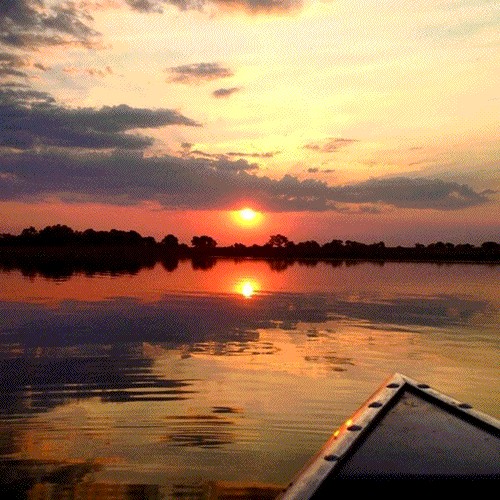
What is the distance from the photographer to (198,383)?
32.3 ft

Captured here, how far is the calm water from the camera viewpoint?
19.9 ft

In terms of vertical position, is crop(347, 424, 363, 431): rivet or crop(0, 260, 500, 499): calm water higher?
crop(347, 424, 363, 431): rivet

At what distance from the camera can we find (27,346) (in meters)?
13.0

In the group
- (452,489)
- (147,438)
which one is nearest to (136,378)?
(147,438)

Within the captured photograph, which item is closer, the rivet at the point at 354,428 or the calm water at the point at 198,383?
the rivet at the point at 354,428

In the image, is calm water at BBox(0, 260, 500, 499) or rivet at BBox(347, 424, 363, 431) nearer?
Answer: rivet at BBox(347, 424, 363, 431)

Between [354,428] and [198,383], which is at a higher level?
[354,428]

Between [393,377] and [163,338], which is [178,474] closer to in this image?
[393,377]

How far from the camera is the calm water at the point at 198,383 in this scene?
6.06 meters

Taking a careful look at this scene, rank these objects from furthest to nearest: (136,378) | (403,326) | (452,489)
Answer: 1. (403,326)
2. (136,378)
3. (452,489)

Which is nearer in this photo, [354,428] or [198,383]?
[354,428]

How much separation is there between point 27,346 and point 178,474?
26.6 ft

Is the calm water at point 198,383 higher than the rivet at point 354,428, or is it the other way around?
the rivet at point 354,428

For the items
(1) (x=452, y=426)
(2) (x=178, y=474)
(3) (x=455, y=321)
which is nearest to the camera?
(1) (x=452, y=426)
